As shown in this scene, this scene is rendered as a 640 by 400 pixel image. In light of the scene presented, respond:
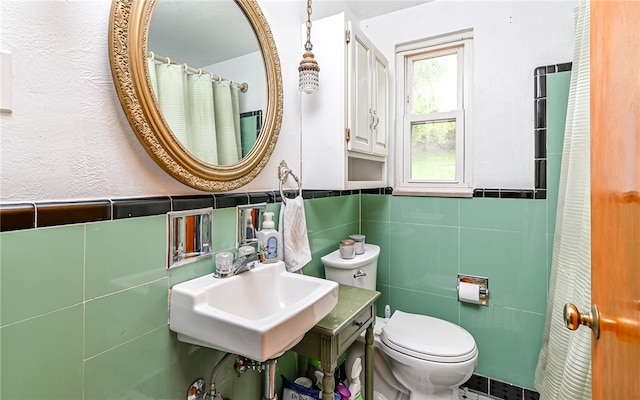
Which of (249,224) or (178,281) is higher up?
(249,224)

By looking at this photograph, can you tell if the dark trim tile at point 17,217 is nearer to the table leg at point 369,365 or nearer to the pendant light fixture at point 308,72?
the pendant light fixture at point 308,72

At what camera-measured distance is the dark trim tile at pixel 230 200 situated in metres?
1.11

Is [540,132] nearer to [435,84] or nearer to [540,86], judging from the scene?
[540,86]

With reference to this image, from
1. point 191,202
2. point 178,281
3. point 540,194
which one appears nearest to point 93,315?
point 178,281

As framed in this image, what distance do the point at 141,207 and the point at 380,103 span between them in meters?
1.50

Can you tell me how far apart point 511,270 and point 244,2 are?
1.88m

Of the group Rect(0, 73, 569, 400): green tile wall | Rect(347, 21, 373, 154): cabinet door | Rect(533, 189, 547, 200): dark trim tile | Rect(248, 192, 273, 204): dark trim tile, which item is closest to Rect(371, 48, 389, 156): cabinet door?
Rect(347, 21, 373, 154): cabinet door

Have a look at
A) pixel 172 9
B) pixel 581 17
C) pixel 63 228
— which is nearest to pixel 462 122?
pixel 581 17

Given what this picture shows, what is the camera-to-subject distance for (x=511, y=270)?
1774mm

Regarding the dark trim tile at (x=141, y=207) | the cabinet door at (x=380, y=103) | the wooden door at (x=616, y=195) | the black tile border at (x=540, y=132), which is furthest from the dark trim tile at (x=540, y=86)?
the dark trim tile at (x=141, y=207)

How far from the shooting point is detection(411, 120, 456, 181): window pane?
2008mm

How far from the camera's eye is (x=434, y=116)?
2.04m

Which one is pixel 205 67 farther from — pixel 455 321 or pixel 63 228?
pixel 455 321

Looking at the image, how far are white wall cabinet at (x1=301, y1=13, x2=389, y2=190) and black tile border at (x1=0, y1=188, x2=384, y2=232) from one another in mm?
502
